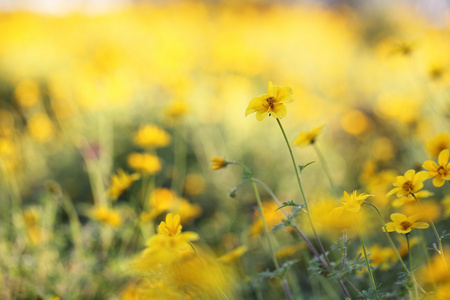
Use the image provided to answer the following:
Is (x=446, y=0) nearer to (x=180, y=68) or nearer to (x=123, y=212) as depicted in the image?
(x=180, y=68)

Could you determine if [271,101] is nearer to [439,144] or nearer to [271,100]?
[271,100]

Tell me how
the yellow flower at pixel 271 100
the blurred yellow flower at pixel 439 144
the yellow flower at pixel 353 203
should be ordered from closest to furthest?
the yellow flower at pixel 353 203, the yellow flower at pixel 271 100, the blurred yellow flower at pixel 439 144

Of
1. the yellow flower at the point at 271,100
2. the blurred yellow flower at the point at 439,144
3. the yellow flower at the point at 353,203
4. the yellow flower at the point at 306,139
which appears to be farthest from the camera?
the yellow flower at the point at 306,139

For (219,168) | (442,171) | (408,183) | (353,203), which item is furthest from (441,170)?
(219,168)

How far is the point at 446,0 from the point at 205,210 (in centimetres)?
1107

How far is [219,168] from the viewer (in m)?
1.21

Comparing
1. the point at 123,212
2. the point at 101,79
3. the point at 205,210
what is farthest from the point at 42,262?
the point at 101,79

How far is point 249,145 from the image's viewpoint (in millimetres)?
3809

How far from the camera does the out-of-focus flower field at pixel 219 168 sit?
42.7 inches

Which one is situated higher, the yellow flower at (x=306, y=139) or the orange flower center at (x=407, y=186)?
the yellow flower at (x=306, y=139)

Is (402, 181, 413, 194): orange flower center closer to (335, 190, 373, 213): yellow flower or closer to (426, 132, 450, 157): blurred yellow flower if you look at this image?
(335, 190, 373, 213): yellow flower

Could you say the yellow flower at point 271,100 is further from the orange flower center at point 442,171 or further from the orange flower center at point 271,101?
the orange flower center at point 442,171

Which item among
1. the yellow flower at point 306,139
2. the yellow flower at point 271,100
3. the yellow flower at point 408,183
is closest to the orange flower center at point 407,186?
the yellow flower at point 408,183

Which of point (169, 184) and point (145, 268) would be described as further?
point (169, 184)
